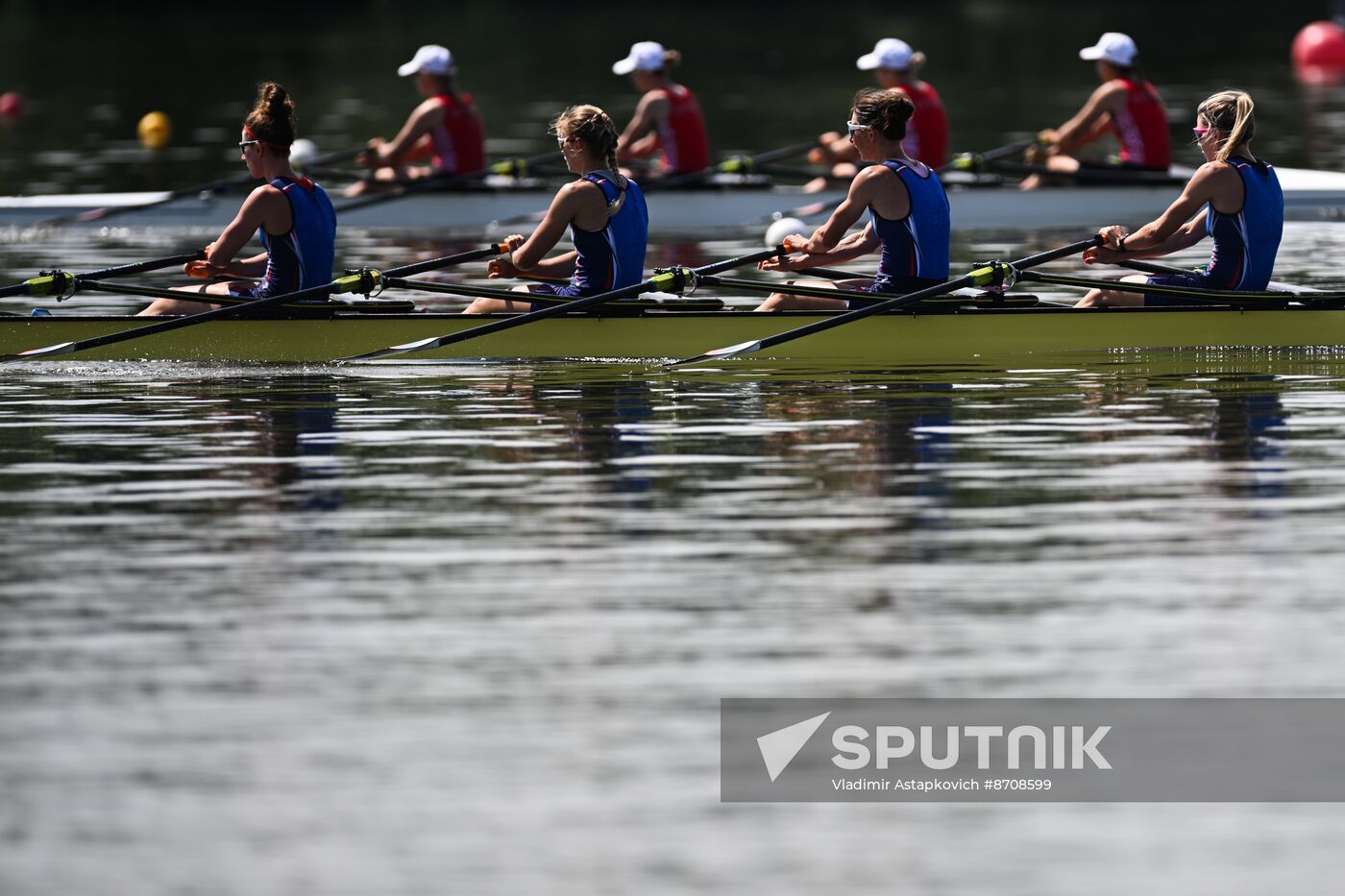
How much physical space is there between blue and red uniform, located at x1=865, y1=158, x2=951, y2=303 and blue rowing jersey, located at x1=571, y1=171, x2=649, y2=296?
118cm

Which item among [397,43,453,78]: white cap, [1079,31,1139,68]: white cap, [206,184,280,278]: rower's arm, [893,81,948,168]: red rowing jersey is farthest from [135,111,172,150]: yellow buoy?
[206,184,280,278]: rower's arm

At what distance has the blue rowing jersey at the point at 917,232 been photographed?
→ 11.3 metres

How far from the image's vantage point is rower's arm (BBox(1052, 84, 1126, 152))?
18.7m

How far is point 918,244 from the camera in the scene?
11.4 m

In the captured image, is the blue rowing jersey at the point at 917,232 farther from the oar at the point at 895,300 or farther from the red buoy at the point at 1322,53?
the red buoy at the point at 1322,53

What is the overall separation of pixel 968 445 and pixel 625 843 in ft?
14.5

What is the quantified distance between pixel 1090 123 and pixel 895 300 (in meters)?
8.21

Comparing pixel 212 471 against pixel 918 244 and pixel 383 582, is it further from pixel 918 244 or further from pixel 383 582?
pixel 918 244

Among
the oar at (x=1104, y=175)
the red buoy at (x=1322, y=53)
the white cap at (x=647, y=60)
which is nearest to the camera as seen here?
the white cap at (x=647, y=60)

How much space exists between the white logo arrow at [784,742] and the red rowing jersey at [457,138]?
1366 cm

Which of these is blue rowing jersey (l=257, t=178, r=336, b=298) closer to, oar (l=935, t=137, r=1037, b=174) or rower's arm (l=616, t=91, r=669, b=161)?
A: rower's arm (l=616, t=91, r=669, b=161)

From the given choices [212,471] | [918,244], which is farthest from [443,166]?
[212,471]

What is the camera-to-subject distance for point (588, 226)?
11.4 metres

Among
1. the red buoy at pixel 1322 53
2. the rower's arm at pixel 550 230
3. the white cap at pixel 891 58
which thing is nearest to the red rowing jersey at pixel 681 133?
the white cap at pixel 891 58
